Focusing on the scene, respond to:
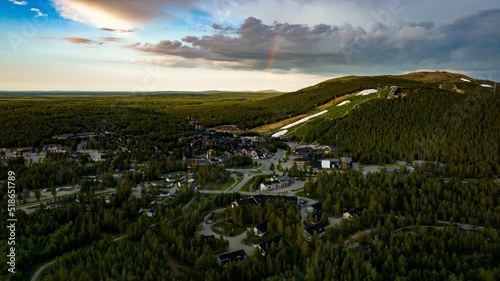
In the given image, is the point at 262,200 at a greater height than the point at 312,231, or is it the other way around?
the point at 262,200

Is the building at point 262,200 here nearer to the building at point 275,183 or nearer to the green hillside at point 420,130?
the building at point 275,183

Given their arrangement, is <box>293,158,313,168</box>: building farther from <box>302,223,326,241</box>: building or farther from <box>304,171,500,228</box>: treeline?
<box>302,223,326,241</box>: building

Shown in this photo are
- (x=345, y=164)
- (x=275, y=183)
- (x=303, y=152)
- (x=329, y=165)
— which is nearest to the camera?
(x=275, y=183)

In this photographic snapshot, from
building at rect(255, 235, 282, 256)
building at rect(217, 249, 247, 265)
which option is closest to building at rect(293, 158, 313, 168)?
building at rect(255, 235, 282, 256)

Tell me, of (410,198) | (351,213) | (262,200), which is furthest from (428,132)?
(262,200)

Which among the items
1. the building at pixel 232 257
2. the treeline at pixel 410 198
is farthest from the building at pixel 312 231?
the building at pixel 232 257

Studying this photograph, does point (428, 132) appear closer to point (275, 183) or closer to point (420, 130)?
point (420, 130)
